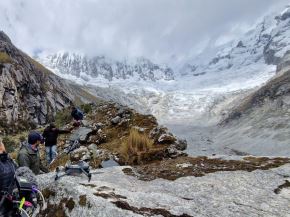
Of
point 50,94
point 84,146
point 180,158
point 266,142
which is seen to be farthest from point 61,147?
point 266,142

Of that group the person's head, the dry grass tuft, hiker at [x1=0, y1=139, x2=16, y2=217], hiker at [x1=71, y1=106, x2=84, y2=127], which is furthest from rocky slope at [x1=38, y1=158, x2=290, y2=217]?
hiker at [x1=71, y1=106, x2=84, y2=127]

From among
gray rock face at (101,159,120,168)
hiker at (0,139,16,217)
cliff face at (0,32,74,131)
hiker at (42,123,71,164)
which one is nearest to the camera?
hiker at (0,139,16,217)

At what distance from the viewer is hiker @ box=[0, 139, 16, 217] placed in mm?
10930

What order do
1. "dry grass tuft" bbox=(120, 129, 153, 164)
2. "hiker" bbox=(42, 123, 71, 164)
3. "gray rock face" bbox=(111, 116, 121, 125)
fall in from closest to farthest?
"dry grass tuft" bbox=(120, 129, 153, 164) < "hiker" bbox=(42, 123, 71, 164) < "gray rock face" bbox=(111, 116, 121, 125)

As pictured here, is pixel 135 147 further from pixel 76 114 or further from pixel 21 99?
pixel 21 99

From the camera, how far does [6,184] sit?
11.0 m

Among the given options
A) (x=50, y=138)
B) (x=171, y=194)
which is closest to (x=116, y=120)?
(x=50, y=138)

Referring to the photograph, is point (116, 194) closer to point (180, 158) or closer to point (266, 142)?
point (180, 158)

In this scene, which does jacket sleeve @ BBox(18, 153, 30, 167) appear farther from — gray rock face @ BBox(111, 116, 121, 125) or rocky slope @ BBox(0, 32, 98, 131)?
rocky slope @ BBox(0, 32, 98, 131)

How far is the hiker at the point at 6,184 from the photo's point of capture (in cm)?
1093

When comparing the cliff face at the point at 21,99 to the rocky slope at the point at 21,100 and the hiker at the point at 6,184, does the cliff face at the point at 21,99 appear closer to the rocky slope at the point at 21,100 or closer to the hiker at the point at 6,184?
the rocky slope at the point at 21,100

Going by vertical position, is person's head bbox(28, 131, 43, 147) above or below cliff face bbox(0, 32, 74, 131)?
below

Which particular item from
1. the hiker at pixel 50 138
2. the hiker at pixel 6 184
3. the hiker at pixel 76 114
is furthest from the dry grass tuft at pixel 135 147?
the hiker at pixel 6 184

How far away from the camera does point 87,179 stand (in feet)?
50.7
